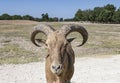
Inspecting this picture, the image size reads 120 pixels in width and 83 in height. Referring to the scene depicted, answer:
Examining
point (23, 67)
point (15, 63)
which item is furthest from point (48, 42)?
point (15, 63)

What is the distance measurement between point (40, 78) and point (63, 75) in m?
6.83

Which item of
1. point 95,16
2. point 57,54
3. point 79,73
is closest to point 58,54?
point 57,54

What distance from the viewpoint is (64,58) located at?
11109mm

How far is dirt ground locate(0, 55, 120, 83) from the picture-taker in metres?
18.0

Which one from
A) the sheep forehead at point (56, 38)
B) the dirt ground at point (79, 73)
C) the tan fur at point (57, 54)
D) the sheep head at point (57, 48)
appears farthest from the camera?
the dirt ground at point (79, 73)

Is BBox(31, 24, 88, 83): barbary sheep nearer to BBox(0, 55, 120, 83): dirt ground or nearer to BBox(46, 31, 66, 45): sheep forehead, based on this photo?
BBox(46, 31, 66, 45): sheep forehead

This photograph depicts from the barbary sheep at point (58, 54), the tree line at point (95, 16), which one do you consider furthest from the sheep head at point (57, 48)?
the tree line at point (95, 16)

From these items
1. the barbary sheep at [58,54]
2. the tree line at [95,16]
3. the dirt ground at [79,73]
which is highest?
the barbary sheep at [58,54]

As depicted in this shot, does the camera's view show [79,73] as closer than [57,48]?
No

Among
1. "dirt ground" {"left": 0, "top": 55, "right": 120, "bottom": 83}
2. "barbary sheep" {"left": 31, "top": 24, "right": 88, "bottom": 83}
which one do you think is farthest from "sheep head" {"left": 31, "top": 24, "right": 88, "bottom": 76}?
"dirt ground" {"left": 0, "top": 55, "right": 120, "bottom": 83}

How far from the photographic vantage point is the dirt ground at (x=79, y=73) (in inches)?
707

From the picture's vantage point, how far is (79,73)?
19.8m

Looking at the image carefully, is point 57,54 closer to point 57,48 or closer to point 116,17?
point 57,48

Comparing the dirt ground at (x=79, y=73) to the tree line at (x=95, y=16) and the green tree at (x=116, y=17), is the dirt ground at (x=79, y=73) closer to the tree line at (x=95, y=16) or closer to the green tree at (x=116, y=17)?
the tree line at (x=95, y=16)
